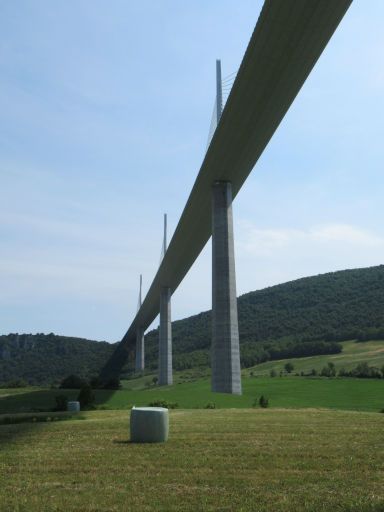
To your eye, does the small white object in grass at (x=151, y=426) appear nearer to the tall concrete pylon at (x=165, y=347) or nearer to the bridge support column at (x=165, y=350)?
the tall concrete pylon at (x=165, y=347)

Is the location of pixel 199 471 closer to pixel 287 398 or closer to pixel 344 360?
pixel 287 398

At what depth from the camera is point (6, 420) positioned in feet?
71.2

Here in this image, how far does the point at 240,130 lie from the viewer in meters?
37.7

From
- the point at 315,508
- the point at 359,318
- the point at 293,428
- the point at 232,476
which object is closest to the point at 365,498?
the point at 315,508

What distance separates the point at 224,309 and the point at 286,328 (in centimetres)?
11159

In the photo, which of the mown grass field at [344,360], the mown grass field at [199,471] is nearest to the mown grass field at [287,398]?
the mown grass field at [199,471]

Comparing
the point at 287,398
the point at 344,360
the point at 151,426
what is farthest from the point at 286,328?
the point at 151,426

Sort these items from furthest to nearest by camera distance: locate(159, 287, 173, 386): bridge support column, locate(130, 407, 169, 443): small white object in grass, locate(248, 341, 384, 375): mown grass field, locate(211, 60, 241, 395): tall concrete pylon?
locate(248, 341, 384, 375): mown grass field, locate(159, 287, 173, 386): bridge support column, locate(211, 60, 241, 395): tall concrete pylon, locate(130, 407, 169, 443): small white object in grass

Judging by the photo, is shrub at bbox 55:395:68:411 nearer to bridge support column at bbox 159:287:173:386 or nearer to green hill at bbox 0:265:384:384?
bridge support column at bbox 159:287:173:386

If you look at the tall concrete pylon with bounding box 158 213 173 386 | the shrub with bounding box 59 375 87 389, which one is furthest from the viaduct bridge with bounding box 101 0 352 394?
the shrub with bounding box 59 375 87 389

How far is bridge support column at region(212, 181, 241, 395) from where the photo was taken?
41812mm

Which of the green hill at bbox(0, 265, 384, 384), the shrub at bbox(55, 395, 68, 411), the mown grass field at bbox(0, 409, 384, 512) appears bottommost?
the mown grass field at bbox(0, 409, 384, 512)

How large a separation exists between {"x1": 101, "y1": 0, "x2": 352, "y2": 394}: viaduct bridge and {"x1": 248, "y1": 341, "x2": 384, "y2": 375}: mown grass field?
38.9 metres

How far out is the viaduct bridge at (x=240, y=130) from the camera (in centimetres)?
2775
